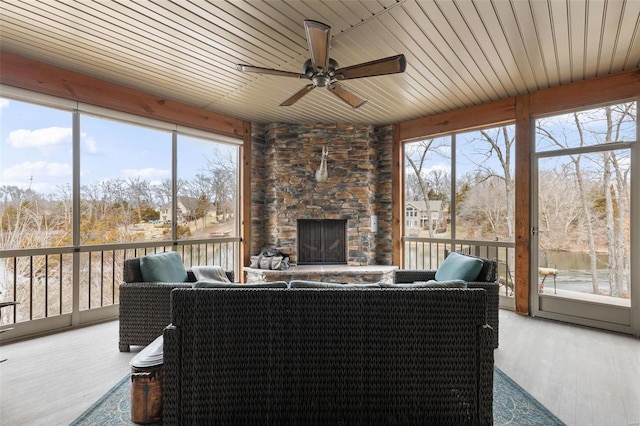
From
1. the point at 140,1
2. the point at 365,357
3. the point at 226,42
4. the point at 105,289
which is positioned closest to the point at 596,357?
the point at 365,357

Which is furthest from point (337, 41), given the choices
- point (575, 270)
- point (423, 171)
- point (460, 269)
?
point (575, 270)

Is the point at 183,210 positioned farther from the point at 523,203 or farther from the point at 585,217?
the point at 585,217

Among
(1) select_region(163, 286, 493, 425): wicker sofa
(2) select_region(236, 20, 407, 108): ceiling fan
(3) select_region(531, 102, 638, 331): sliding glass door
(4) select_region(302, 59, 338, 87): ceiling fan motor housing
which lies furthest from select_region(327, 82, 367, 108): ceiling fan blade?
→ (3) select_region(531, 102, 638, 331): sliding glass door

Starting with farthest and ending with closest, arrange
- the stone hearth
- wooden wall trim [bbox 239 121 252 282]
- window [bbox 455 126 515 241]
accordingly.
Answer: wooden wall trim [bbox 239 121 252 282] < the stone hearth < window [bbox 455 126 515 241]

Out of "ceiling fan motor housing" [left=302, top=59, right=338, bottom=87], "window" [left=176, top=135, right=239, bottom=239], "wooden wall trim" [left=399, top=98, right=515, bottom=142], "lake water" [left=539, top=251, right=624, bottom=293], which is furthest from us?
"window" [left=176, top=135, right=239, bottom=239]

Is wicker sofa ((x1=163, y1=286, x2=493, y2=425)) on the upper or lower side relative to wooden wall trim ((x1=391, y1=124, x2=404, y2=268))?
lower

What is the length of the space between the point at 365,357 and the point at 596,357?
246 centimetres

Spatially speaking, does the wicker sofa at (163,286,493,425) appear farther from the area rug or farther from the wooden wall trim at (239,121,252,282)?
the wooden wall trim at (239,121,252,282)

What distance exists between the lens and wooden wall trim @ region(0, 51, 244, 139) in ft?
9.80

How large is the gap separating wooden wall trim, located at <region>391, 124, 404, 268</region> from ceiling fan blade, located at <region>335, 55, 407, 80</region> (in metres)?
2.75

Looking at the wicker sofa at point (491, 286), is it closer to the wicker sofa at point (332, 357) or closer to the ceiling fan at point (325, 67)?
the wicker sofa at point (332, 357)

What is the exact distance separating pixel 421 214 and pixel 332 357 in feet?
12.4

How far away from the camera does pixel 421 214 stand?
4.94m

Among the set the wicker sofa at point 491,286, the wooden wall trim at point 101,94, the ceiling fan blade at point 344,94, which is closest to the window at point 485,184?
the wicker sofa at point 491,286
